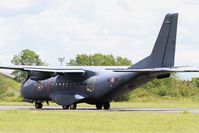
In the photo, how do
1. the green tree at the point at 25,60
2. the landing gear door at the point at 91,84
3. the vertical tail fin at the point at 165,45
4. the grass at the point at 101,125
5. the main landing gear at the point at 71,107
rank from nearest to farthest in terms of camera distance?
the grass at the point at 101,125
the vertical tail fin at the point at 165,45
the landing gear door at the point at 91,84
the main landing gear at the point at 71,107
the green tree at the point at 25,60

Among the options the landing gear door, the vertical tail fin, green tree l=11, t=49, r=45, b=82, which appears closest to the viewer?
the vertical tail fin

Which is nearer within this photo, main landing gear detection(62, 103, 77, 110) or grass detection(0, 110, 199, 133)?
grass detection(0, 110, 199, 133)

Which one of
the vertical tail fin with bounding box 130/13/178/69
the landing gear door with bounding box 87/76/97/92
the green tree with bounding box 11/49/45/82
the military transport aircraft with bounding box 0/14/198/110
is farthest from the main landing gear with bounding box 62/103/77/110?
the green tree with bounding box 11/49/45/82

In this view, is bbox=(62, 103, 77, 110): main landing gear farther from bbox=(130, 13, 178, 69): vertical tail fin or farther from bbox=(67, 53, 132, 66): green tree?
bbox=(67, 53, 132, 66): green tree

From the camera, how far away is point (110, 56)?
144m

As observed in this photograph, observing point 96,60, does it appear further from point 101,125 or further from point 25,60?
point 101,125

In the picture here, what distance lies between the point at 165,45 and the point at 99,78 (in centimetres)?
628

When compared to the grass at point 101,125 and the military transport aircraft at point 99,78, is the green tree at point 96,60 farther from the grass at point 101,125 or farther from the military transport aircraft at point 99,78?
the grass at point 101,125

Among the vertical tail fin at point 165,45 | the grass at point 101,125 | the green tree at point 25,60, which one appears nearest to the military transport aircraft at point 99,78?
the vertical tail fin at point 165,45

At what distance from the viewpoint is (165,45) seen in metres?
54.1

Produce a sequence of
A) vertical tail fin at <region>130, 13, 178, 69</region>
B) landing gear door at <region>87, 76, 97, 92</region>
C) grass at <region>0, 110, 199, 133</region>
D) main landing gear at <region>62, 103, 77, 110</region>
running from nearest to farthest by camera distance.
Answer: grass at <region>0, 110, 199, 133</region>, vertical tail fin at <region>130, 13, 178, 69</region>, landing gear door at <region>87, 76, 97, 92</region>, main landing gear at <region>62, 103, 77, 110</region>

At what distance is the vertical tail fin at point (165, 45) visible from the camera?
54.0m

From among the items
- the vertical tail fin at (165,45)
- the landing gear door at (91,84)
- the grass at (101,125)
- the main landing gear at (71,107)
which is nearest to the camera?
the grass at (101,125)

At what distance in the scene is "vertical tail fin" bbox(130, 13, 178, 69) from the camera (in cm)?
5397
